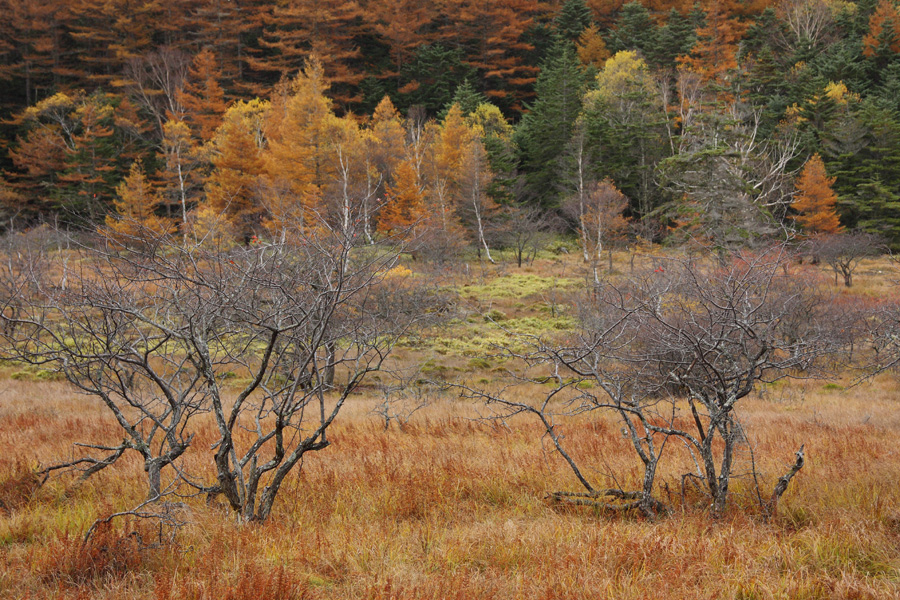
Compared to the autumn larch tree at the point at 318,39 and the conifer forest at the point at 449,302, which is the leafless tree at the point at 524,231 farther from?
the autumn larch tree at the point at 318,39

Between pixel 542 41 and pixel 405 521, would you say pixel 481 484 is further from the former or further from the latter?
pixel 542 41

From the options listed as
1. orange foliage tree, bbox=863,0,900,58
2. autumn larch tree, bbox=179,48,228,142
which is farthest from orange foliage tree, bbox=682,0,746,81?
autumn larch tree, bbox=179,48,228,142

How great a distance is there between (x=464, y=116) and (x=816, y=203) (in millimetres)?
26638

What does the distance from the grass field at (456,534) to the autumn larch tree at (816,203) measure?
3396cm

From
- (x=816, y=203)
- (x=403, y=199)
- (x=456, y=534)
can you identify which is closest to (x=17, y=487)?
(x=456, y=534)

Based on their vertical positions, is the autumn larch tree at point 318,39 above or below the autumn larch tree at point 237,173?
above

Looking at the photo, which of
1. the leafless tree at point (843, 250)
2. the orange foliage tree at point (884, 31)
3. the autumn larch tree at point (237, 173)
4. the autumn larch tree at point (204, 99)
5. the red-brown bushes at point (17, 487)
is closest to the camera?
the red-brown bushes at point (17, 487)

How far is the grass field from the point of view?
3229mm

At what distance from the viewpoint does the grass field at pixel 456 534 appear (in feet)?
10.6

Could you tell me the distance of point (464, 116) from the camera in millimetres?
46969

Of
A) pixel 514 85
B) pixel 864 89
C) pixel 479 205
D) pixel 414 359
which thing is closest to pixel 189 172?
pixel 479 205

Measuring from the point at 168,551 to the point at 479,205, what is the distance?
37054 mm

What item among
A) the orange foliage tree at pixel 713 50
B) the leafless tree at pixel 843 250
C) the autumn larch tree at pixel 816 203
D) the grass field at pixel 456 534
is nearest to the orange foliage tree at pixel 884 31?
the orange foliage tree at pixel 713 50

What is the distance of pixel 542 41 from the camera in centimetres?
6209
